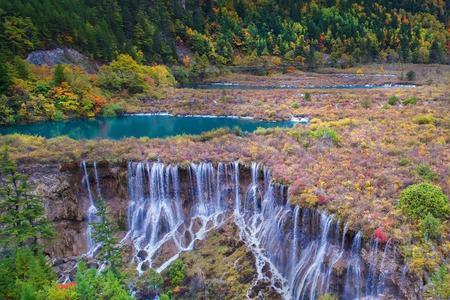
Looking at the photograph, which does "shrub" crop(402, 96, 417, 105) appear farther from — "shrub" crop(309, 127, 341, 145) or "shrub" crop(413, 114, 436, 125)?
Result: "shrub" crop(309, 127, 341, 145)

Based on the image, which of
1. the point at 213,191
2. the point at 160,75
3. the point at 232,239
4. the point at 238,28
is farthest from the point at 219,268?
the point at 238,28

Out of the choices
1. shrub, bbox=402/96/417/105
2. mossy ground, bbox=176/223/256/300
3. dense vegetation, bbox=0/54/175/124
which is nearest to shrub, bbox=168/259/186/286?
mossy ground, bbox=176/223/256/300

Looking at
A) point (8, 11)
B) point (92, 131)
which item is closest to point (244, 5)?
point (8, 11)

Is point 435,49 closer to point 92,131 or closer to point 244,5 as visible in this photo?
point 244,5

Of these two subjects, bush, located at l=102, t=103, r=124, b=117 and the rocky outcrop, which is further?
the rocky outcrop

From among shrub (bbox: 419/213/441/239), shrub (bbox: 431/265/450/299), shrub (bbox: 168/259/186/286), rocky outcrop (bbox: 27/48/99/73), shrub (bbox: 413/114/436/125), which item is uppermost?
rocky outcrop (bbox: 27/48/99/73)
